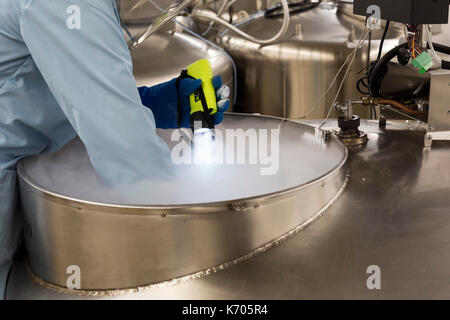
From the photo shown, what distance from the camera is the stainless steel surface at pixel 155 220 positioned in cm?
95

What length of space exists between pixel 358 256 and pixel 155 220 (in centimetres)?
35

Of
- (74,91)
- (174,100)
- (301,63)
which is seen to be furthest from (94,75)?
(301,63)

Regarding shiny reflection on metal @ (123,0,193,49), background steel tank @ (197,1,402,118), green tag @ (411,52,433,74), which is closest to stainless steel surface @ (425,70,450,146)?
green tag @ (411,52,433,74)

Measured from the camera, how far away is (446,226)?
3.48 feet

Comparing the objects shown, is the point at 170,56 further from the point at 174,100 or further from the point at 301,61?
the point at 174,100

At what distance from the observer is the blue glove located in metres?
1.29

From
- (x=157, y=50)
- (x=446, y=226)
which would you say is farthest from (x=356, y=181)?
(x=157, y=50)

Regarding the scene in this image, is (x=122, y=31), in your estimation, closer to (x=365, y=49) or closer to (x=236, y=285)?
(x=236, y=285)

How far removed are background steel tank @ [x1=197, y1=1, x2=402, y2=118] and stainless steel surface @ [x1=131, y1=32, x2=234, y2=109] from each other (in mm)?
145

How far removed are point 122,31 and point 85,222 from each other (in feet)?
1.30

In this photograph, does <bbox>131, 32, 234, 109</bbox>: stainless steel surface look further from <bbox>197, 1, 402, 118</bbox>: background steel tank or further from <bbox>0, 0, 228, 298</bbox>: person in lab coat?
<bbox>0, 0, 228, 298</bbox>: person in lab coat

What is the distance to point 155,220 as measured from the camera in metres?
0.94

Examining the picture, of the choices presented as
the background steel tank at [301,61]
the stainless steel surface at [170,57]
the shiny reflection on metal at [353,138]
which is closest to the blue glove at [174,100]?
the shiny reflection on metal at [353,138]
